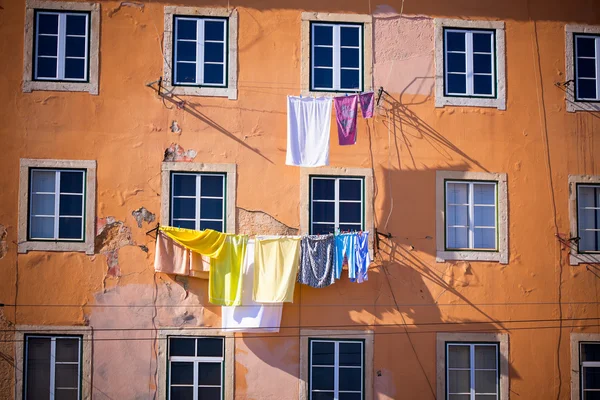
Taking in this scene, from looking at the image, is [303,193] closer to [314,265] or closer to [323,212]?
[323,212]

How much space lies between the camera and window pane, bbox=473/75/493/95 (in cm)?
1722

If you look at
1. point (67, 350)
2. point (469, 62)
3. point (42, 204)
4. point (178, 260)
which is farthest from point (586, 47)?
point (67, 350)

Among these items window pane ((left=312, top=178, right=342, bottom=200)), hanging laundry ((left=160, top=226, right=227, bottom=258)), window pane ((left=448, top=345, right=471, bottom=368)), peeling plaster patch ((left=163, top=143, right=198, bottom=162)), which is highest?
peeling plaster patch ((left=163, top=143, right=198, bottom=162))

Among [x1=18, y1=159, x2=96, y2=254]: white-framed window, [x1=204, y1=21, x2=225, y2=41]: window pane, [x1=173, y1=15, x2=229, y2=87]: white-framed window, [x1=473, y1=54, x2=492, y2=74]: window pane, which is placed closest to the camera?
[x1=18, y1=159, x2=96, y2=254]: white-framed window

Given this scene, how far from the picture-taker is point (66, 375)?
16.0 meters

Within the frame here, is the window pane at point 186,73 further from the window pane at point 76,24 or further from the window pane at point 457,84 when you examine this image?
the window pane at point 457,84

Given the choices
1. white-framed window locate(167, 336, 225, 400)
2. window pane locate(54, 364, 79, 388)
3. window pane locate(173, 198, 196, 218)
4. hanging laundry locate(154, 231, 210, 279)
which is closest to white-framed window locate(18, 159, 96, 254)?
hanging laundry locate(154, 231, 210, 279)

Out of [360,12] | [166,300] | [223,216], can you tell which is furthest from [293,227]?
[360,12]

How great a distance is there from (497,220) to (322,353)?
4314mm

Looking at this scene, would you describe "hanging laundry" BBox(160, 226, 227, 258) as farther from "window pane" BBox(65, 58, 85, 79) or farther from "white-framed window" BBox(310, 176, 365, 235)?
"window pane" BBox(65, 58, 85, 79)

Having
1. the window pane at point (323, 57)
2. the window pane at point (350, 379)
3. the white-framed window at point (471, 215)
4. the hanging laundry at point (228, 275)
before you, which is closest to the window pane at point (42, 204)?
the hanging laundry at point (228, 275)

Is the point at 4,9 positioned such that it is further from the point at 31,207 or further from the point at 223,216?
the point at 223,216

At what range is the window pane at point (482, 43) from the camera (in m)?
17.3

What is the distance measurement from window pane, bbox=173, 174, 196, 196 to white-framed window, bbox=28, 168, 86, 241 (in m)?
1.72
